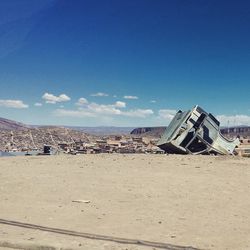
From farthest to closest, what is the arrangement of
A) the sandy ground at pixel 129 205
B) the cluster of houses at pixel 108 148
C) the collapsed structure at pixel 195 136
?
the cluster of houses at pixel 108 148 → the collapsed structure at pixel 195 136 → the sandy ground at pixel 129 205

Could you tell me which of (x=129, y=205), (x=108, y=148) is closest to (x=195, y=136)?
(x=108, y=148)

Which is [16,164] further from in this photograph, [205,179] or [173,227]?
[173,227]

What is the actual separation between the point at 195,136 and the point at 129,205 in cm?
1264

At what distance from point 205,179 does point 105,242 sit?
729 cm

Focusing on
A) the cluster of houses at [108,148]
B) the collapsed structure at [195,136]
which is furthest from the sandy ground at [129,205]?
the cluster of houses at [108,148]

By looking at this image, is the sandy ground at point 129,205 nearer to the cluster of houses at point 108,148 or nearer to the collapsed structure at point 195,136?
the collapsed structure at point 195,136

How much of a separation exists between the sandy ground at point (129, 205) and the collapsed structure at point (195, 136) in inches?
182

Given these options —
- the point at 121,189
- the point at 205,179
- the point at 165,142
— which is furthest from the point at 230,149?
the point at 121,189

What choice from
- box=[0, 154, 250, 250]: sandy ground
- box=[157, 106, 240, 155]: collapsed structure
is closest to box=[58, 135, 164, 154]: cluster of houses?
box=[157, 106, 240, 155]: collapsed structure

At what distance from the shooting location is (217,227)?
7676mm

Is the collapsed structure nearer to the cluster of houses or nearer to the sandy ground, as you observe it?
the cluster of houses

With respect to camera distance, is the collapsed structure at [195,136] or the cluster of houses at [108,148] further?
the cluster of houses at [108,148]

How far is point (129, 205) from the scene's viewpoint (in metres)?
9.58

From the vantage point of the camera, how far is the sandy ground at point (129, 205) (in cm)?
677
